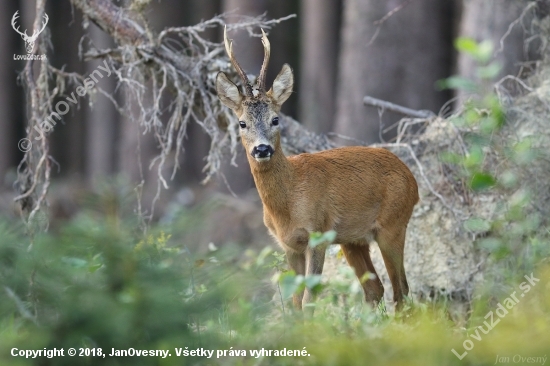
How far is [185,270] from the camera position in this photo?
3256 millimetres

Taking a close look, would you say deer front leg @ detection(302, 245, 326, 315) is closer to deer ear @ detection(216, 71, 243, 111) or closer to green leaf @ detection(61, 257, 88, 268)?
deer ear @ detection(216, 71, 243, 111)

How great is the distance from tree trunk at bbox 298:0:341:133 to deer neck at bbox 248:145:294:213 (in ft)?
46.0

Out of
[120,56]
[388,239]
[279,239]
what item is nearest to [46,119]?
[120,56]

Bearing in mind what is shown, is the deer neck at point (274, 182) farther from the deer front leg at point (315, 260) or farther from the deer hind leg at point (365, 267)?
the deer hind leg at point (365, 267)

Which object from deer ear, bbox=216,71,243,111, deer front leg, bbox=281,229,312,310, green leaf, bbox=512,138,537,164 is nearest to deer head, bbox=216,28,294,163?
deer ear, bbox=216,71,243,111

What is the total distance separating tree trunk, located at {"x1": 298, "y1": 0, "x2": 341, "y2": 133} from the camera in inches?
835

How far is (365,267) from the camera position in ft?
24.7

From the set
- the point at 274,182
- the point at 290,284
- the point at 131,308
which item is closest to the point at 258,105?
the point at 274,182

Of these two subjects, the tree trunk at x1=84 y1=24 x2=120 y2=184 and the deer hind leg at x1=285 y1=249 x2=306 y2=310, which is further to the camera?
the tree trunk at x1=84 y1=24 x2=120 y2=184

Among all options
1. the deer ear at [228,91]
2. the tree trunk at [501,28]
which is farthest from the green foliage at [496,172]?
the deer ear at [228,91]

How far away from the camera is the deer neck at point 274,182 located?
680 centimetres

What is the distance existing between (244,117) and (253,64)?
25.2 ft

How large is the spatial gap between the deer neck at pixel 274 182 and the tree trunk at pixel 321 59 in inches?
552

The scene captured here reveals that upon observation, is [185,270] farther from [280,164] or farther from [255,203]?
[255,203]
